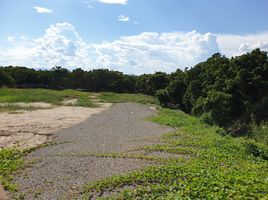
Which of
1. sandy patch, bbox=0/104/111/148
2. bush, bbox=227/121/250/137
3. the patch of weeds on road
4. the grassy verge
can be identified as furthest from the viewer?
bush, bbox=227/121/250/137

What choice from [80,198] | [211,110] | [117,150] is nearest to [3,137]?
[117,150]

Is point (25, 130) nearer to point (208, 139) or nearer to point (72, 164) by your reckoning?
point (72, 164)

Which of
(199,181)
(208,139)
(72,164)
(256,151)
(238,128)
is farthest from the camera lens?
(238,128)

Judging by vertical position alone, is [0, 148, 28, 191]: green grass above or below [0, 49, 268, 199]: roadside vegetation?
below

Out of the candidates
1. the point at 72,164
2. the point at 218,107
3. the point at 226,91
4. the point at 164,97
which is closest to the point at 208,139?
the point at 72,164

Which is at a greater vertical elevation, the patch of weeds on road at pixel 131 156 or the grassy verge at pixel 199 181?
the grassy verge at pixel 199 181

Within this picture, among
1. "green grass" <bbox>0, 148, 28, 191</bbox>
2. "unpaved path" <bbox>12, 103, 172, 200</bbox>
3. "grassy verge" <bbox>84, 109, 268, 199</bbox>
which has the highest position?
"grassy verge" <bbox>84, 109, 268, 199</bbox>

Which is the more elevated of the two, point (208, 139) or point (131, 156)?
point (208, 139)

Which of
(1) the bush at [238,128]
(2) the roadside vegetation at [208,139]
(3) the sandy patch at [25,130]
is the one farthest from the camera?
(1) the bush at [238,128]

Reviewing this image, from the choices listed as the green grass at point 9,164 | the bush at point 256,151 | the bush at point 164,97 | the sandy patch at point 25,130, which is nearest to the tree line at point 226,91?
the bush at point 164,97

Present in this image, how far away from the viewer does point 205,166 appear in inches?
367

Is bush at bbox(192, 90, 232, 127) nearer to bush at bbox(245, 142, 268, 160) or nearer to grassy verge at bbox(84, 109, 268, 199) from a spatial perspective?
bush at bbox(245, 142, 268, 160)

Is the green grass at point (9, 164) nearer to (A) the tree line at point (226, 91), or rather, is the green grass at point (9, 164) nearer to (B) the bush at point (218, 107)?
(A) the tree line at point (226, 91)

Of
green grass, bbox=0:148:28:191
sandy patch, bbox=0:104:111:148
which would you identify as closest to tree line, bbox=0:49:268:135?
sandy patch, bbox=0:104:111:148
